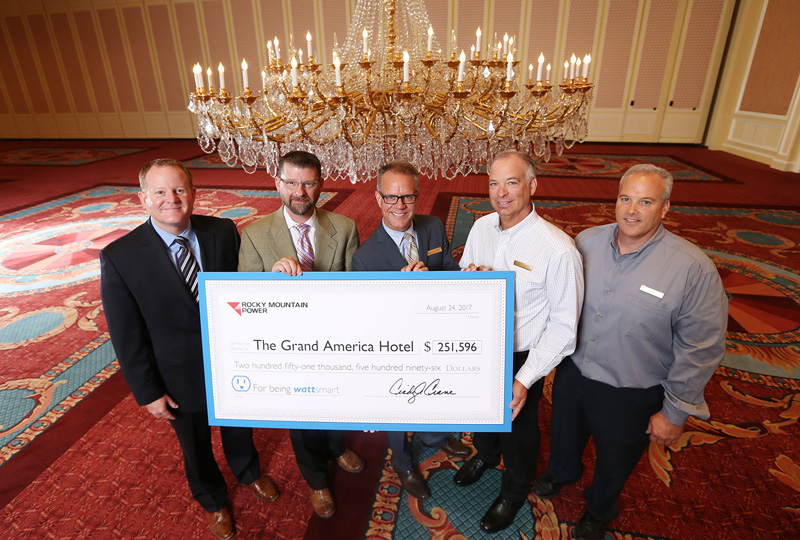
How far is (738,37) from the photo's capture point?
10.5m

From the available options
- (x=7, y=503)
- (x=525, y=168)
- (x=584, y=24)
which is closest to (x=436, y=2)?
(x=584, y=24)

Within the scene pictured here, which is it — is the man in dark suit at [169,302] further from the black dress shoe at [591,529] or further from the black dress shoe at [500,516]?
the black dress shoe at [591,529]

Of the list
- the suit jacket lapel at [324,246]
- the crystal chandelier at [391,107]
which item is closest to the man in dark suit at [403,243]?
the suit jacket lapel at [324,246]

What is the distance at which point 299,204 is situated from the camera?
75.2 inches

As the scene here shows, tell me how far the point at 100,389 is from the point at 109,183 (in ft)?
25.4

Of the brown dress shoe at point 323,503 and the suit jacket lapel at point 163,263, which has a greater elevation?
the suit jacket lapel at point 163,263

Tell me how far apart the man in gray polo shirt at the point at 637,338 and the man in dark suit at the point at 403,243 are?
691 mm

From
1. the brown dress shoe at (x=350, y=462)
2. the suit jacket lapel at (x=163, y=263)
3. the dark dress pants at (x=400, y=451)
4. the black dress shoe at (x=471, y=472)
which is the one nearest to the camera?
the suit jacket lapel at (x=163, y=263)

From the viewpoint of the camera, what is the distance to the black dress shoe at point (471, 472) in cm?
222

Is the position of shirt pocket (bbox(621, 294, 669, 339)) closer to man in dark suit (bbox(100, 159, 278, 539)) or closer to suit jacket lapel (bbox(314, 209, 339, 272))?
suit jacket lapel (bbox(314, 209, 339, 272))

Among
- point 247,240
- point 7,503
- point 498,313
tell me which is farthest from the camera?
point 7,503

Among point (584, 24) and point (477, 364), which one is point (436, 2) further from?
point (477, 364)

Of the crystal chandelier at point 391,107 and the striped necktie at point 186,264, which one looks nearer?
the striped necktie at point 186,264

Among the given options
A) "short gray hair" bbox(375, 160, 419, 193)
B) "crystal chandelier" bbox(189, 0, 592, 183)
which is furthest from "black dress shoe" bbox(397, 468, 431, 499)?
"crystal chandelier" bbox(189, 0, 592, 183)
